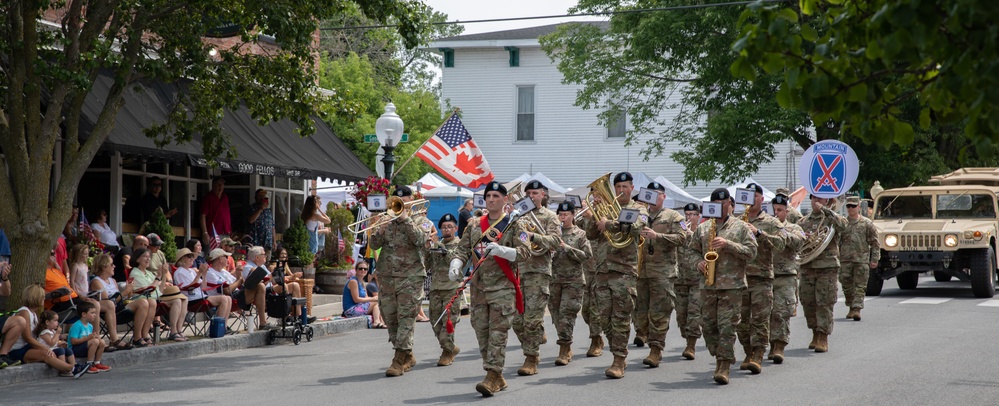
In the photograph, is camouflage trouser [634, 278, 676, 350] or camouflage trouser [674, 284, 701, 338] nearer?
camouflage trouser [634, 278, 676, 350]

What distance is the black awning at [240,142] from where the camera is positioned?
15195mm

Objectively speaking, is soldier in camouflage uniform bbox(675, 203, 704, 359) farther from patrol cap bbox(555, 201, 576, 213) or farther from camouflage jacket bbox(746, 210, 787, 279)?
patrol cap bbox(555, 201, 576, 213)

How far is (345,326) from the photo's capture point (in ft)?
54.3

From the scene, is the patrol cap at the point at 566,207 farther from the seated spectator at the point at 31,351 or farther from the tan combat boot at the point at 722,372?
the seated spectator at the point at 31,351

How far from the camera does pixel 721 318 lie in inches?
408

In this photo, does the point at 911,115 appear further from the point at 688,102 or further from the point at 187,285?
the point at 187,285

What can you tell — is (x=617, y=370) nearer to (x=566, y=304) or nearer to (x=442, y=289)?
(x=566, y=304)

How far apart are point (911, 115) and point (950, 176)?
3.76 metres

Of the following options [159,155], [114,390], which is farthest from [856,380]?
[159,155]

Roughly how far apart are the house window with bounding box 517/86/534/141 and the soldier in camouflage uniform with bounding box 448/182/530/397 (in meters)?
24.5

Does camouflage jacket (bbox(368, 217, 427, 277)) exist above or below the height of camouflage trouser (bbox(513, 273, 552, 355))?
above

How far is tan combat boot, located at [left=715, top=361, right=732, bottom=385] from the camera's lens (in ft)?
33.2

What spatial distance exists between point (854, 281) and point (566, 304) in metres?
6.12

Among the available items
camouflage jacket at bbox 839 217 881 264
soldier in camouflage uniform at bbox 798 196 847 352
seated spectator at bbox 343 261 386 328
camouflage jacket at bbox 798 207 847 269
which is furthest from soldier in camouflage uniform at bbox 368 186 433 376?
camouflage jacket at bbox 839 217 881 264
